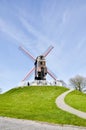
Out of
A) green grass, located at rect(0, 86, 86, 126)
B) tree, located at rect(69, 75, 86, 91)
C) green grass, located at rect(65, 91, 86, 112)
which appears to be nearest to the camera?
green grass, located at rect(0, 86, 86, 126)

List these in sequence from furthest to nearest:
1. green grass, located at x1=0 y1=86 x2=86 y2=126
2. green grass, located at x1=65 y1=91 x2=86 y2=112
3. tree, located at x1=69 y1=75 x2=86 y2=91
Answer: tree, located at x1=69 y1=75 x2=86 y2=91 < green grass, located at x1=65 y1=91 x2=86 y2=112 < green grass, located at x1=0 y1=86 x2=86 y2=126

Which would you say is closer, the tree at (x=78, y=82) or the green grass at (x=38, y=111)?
the green grass at (x=38, y=111)

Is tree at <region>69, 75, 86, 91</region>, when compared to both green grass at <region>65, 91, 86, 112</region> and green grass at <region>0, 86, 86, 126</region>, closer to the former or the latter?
green grass at <region>0, 86, 86, 126</region>

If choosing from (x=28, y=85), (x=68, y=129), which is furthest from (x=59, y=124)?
(x=28, y=85)

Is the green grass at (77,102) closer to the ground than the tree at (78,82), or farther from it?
closer to the ground

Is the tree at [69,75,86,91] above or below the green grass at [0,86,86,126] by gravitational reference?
above

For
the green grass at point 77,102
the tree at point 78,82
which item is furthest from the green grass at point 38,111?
the tree at point 78,82

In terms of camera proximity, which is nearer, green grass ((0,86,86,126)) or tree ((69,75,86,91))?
green grass ((0,86,86,126))

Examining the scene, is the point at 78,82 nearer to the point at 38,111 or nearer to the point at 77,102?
the point at 77,102

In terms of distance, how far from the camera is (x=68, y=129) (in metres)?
16.3

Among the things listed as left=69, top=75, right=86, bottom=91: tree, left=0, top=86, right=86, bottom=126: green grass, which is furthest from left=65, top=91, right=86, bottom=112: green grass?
left=69, top=75, right=86, bottom=91: tree

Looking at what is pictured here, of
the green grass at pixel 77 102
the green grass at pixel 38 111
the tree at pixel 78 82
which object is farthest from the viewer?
the tree at pixel 78 82

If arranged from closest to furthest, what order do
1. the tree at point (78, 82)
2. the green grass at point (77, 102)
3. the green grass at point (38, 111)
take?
the green grass at point (38, 111)
the green grass at point (77, 102)
the tree at point (78, 82)

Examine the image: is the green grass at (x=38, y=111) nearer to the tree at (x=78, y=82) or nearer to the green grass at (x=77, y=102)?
the green grass at (x=77, y=102)
